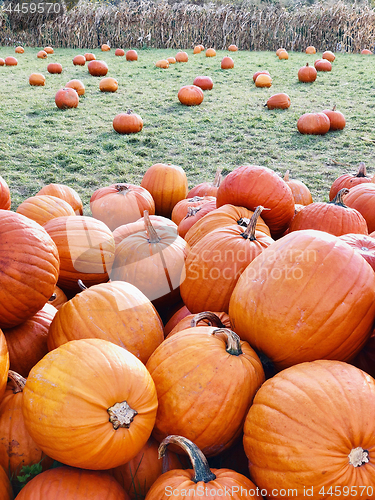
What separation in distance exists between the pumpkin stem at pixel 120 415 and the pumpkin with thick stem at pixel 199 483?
16 cm

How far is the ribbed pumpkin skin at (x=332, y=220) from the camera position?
2559mm

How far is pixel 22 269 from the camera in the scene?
1.85m

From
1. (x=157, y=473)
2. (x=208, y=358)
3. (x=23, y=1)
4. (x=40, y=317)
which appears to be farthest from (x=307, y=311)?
(x=23, y=1)

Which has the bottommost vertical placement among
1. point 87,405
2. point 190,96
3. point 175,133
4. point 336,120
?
point 175,133

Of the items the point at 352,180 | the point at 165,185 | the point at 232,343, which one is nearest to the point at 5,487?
the point at 232,343

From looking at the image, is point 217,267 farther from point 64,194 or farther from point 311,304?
point 64,194

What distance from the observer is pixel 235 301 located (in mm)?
1775

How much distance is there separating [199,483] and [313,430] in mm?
394

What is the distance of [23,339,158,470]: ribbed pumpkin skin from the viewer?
1.30 metres

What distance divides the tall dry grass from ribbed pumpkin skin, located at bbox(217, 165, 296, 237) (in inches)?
742

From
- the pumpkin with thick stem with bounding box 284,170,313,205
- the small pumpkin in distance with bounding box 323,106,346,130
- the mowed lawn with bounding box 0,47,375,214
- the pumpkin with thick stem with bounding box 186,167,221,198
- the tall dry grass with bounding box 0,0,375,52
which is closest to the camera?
the pumpkin with thick stem with bounding box 284,170,313,205

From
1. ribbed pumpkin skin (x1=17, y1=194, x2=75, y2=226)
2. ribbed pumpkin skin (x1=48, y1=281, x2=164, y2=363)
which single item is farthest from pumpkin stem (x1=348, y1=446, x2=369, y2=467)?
ribbed pumpkin skin (x1=17, y1=194, x2=75, y2=226)

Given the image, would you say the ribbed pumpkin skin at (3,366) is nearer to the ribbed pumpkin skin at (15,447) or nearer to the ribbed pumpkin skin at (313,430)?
the ribbed pumpkin skin at (15,447)

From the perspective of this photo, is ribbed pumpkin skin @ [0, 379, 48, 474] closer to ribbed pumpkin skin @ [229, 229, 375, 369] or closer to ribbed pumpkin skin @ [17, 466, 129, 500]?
ribbed pumpkin skin @ [17, 466, 129, 500]
